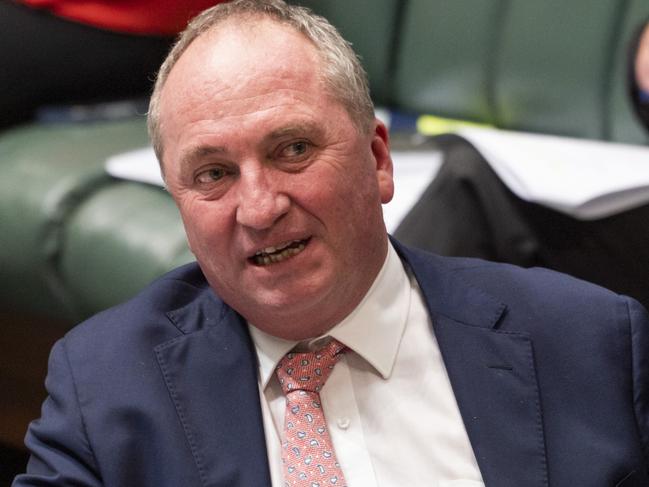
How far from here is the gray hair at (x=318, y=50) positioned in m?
1.22

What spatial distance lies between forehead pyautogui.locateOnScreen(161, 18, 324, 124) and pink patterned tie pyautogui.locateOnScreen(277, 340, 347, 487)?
31 centimetres

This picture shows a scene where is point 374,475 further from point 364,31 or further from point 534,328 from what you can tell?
point 364,31

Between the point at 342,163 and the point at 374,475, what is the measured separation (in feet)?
1.18

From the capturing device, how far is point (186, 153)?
119cm

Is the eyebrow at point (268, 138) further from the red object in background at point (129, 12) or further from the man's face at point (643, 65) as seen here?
the red object in background at point (129, 12)

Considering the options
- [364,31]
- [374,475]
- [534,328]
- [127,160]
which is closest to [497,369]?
[534,328]

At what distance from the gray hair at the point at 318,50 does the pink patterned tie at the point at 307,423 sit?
0.28 metres

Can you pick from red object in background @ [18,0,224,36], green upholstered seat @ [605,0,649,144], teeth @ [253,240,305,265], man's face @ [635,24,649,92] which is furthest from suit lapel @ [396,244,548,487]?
red object in background @ [18,0,224,36]

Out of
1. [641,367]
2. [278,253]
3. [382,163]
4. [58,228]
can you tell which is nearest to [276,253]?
[278,253]

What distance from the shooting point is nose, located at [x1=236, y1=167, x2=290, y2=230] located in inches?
44.3

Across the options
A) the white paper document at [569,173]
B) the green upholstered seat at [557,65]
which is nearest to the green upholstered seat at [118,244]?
the white paper document at [569,173]

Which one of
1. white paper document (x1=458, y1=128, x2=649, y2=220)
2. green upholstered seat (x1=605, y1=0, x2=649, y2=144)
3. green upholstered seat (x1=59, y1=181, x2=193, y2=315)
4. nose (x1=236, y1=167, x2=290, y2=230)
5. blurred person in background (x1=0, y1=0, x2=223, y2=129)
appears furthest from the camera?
blurred person in background (x1=0, y1=0, x2=223, y2=129)

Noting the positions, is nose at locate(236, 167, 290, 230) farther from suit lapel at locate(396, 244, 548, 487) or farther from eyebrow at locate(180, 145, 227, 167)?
suit lapel at locate(396, 244, 548, 487)

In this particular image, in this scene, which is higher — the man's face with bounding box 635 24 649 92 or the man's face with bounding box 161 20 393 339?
the man's face with bounding box 161 20 393 339
